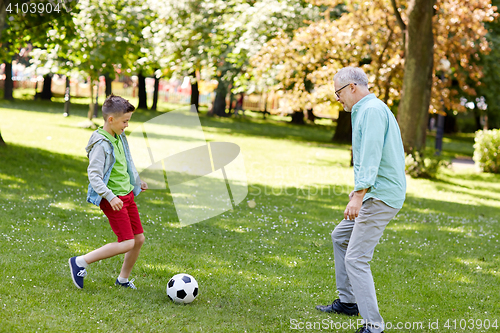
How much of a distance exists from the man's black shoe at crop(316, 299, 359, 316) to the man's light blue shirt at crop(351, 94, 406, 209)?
120 cm

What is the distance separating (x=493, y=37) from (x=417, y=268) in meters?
18.4

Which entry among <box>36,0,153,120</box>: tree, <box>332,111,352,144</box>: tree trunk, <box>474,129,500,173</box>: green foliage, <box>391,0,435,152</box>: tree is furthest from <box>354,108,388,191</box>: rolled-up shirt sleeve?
<box>332,111,352,144</box>: tree trunk

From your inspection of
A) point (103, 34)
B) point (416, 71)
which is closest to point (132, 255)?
point (416, 71)

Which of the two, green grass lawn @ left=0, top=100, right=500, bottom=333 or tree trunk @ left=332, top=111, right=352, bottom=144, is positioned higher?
tree trunk @ left=332, top=111, right=352, bottom=144

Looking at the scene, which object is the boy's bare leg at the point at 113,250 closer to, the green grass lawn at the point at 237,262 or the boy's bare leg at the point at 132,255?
the boy's bare leg at the point at 132,255

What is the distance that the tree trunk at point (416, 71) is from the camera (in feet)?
45.1

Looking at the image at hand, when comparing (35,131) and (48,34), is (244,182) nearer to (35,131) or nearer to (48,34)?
(48,34)

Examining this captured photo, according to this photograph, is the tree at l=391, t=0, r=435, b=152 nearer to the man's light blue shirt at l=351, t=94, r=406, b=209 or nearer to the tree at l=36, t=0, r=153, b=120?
the tree at l=36, t=0, r=153, b=120

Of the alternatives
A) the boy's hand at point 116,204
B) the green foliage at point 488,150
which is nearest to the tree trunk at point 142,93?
the green foliage at point 488,150

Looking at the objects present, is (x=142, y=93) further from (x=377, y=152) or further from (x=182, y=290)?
(x=377, y=152)

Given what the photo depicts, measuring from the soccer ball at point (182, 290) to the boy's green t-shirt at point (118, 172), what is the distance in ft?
3.07

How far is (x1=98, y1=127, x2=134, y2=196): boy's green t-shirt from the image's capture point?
435cm

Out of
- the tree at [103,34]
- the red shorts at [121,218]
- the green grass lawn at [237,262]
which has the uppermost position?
the tree at [103,34]

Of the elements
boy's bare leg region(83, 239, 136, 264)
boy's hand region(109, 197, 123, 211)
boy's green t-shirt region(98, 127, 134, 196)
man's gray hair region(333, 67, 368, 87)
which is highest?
man's gray hair region(333, 67, 368, 87)
